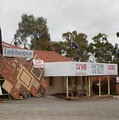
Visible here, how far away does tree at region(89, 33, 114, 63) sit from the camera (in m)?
64.1

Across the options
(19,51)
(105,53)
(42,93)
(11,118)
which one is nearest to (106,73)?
(42,93)

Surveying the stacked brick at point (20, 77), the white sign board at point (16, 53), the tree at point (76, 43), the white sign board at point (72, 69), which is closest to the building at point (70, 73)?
the white sign board at point (72, 69)

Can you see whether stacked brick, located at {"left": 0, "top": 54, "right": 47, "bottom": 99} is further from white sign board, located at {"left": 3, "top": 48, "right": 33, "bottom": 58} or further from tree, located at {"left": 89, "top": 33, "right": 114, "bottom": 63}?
tree, located at {"left": 89, "top": 33, "right": 114, "bottom": 63}

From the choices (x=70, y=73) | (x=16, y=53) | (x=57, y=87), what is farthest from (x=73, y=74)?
(x=16, y=53)

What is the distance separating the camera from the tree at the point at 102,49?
64.1 meters

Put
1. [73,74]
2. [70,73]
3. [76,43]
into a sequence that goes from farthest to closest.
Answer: [76,43] < [73,74] < [70,73]

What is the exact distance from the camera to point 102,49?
6438 cm

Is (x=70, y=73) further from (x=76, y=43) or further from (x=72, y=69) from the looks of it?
(x=76, y=43)

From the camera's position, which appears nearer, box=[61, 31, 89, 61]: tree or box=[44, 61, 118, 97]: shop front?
box=[44, 61, 118, 97]: shop front

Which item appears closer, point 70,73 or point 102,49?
point 70,73

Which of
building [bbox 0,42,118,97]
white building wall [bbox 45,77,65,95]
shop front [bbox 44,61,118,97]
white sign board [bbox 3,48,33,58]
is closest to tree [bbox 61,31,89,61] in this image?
building [bbox 0,42,118,97]

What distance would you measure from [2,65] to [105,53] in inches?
1505

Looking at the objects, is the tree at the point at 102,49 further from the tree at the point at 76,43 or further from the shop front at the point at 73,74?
the shop front at the point at 73,74

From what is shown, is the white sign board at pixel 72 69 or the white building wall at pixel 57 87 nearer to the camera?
the white sign board at pixel 72 69
